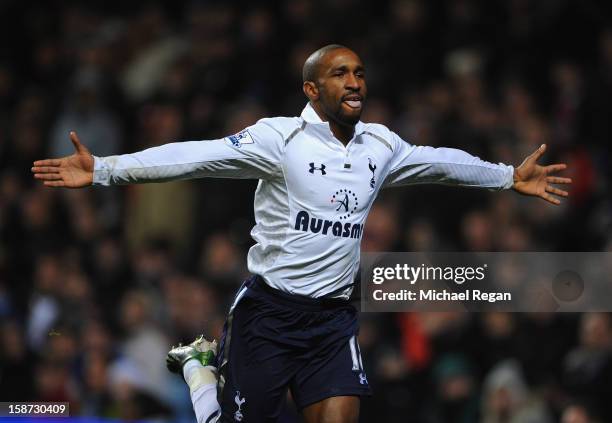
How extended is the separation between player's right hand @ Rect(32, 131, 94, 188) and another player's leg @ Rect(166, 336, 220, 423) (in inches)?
55.3

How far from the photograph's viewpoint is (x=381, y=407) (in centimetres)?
955

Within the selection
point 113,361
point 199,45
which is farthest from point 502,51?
point 113,361

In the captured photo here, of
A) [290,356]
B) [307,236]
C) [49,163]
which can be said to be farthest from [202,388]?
[49,163]

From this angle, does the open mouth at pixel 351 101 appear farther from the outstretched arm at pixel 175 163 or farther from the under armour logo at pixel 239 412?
the under armour logo at pixel 239 412

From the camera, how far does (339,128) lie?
21.2ft

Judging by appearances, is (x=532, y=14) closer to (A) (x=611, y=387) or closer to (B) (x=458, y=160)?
(A) (x=611, y=387)

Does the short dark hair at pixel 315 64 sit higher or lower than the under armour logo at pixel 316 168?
higher

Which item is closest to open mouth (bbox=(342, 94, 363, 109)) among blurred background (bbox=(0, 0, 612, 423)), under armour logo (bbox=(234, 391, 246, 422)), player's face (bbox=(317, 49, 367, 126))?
player's face (bbox=(317, 49, 367, 126))

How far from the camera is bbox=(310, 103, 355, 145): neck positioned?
21.2 feet

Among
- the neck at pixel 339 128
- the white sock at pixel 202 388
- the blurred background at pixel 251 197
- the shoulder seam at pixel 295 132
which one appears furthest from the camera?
the blurred background at pixel 251 197

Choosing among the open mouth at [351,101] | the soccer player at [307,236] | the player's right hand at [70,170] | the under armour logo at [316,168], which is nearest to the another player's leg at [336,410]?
the soccer player at [307,236]

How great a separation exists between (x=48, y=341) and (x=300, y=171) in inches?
195

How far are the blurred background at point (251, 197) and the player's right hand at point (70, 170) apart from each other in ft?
11.9

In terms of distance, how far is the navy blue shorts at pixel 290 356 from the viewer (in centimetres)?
646
